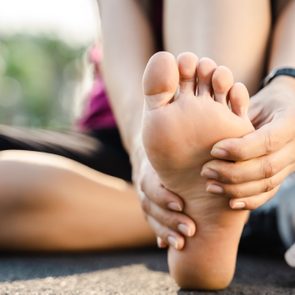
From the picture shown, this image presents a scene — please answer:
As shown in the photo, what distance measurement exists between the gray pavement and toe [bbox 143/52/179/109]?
24cm

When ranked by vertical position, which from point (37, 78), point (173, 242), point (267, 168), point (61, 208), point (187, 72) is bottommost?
point (37, 78)

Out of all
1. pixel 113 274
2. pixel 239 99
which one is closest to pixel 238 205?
pixel 239 99

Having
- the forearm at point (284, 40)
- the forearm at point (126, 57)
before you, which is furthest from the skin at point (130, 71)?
the forearm at point (284, 40)

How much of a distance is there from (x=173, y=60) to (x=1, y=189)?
445 millimetres

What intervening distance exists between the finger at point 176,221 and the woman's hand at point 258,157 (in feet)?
0.20

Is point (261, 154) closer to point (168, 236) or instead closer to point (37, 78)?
point (168, 236)

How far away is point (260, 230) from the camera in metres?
1.01

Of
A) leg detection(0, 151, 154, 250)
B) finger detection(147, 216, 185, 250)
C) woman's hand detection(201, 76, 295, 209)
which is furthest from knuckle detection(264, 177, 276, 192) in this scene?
leg detection(0, 151, 154, 250)

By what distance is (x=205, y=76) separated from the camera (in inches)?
24.0

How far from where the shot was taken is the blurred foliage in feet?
30.8

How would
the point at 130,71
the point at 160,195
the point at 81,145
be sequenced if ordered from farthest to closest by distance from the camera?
the point at 81,145 → the point at 130,71 → the point at 160,195

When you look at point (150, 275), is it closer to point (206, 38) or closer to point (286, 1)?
point (206, 38)

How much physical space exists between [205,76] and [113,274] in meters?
0.33

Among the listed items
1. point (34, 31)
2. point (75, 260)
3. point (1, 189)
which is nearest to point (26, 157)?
point (1, 189)
